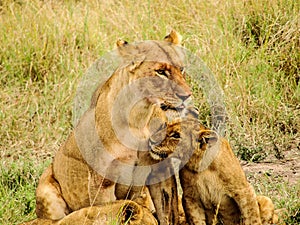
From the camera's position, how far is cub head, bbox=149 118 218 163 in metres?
4.93

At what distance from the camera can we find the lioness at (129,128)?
500 cm

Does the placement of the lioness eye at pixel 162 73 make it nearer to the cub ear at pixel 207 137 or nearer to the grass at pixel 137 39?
the cub ear at pixel 207 137

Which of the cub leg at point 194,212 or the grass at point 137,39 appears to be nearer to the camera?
the cub leg at point 194,212

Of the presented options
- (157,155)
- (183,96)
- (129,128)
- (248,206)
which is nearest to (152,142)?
(157,155)

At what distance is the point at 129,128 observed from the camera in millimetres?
5086

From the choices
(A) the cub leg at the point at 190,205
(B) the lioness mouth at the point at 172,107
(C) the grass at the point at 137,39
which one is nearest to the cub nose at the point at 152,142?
(B) the lioness mouth at the point at 172,107

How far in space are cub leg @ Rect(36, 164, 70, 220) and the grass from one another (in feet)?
2.19

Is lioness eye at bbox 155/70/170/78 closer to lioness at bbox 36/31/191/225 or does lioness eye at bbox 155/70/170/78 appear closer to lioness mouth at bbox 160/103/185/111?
lioness at bbox 36/31/191/225

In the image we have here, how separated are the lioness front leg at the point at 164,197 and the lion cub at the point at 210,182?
0.35ft

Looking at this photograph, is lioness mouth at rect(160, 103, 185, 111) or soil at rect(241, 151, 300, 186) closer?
lioness mouth at rect(160, 103, 185, 111)

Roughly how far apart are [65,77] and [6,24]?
103 cm

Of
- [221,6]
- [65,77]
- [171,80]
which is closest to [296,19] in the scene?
[221,6]

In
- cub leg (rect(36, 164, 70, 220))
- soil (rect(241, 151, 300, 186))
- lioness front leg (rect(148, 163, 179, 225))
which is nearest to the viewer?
lioness front leg (rect(148, 163, 179, 225))

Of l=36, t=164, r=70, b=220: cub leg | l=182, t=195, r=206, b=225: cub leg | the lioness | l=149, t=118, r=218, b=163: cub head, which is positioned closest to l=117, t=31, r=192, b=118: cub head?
the lioness
